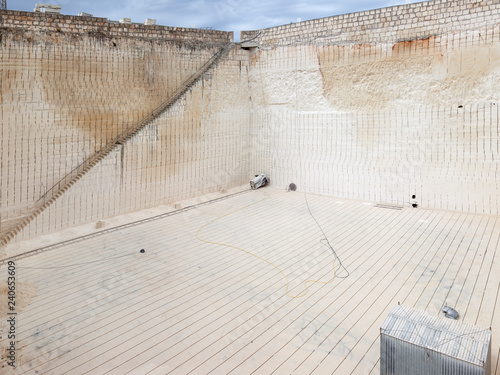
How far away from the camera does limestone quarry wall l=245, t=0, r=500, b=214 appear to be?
6656 millimetres

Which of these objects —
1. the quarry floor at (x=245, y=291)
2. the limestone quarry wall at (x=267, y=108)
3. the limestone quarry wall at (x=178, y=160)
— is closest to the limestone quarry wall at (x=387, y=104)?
the limestone quarry wall at (x=267, y=108)

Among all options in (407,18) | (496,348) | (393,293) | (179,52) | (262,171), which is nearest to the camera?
(496,348)

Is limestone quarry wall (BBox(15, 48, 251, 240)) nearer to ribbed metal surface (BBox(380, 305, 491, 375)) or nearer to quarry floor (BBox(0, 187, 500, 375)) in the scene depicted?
quarry floor (BBox(0, 187, 500, 375))

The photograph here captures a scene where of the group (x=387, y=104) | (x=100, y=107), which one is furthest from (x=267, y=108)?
(x=100, y=107)

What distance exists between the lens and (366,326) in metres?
3.59

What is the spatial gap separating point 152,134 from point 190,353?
509 centimetres

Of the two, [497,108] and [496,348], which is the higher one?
[497,108]

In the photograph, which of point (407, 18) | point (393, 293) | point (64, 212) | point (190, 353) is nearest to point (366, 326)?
point (393, 293)

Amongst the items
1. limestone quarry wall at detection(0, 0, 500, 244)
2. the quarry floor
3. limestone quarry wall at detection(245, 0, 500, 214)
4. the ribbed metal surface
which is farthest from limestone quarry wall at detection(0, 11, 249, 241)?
the ribbed metal surface

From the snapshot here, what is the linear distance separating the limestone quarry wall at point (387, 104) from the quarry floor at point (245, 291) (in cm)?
101

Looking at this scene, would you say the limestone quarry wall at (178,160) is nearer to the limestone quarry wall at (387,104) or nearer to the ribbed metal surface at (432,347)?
the limestone quarry wall at (387,104)

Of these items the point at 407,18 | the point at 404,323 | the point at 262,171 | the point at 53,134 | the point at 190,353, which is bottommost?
the point at 190,353

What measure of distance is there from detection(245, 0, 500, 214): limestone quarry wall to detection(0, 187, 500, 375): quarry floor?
1.01m

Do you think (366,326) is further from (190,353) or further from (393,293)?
(190,353)
